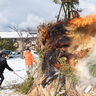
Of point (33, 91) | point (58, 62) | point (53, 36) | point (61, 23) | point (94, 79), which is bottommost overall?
point (33, 91)

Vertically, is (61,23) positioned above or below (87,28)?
above

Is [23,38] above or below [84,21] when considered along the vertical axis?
above

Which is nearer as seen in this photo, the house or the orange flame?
the orange flame

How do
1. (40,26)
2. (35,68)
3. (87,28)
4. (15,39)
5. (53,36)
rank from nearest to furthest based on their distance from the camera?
(87,28), (53,36), (40,26), (35,68), (15,39)

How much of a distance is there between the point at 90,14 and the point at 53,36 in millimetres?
1567

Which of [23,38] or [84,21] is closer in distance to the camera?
[84,21]

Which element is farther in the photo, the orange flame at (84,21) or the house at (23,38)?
the house at (23,38)

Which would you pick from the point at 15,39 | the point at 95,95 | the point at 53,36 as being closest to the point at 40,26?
the point at 53,36

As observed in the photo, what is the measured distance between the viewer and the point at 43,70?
17.2ft

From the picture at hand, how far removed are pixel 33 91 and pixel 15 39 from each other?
36328 millimetres

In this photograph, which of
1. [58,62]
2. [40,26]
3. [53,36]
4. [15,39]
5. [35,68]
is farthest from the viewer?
[15,39]

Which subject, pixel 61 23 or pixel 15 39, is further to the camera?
pixel 15 39

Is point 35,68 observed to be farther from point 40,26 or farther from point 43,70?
point 40,26

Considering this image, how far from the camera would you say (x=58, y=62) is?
183 inches
